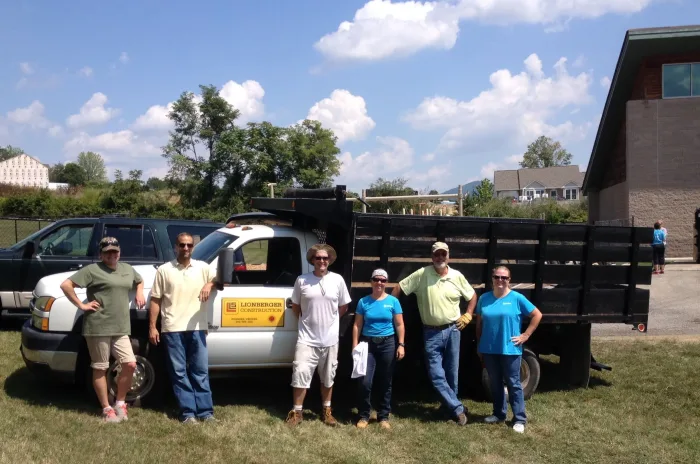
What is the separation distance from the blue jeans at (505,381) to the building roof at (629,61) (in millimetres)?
22822

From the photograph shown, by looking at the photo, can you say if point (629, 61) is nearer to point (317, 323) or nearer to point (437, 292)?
point (437, 292)

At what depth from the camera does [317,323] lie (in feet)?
19.7

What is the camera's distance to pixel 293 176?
160 ft

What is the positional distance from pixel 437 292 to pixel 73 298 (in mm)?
3257

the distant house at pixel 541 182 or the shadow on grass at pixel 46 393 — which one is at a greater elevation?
the distant house at pixel 541 182

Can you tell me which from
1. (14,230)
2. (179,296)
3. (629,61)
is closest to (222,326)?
(179,296)

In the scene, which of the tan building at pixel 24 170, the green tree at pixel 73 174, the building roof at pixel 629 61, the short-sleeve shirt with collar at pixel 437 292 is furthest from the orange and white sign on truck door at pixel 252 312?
the green tree at pixel 73 174

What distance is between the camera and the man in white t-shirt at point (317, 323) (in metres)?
6.00

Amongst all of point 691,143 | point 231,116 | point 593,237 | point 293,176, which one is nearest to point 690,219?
point 691,143

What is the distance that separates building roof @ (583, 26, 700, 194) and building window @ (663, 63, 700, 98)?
0.69 meters

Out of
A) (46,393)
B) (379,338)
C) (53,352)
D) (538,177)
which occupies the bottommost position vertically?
(46,393)

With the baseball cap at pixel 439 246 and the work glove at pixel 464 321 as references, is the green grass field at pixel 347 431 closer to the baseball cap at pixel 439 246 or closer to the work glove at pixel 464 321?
the work glove at pixel 464 321

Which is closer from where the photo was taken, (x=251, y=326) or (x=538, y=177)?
(x=251, y=326)

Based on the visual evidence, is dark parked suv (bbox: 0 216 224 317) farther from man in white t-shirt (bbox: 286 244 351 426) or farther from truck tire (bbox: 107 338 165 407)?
man in white t-shirt (bbox: 286 244 351 426)
